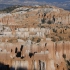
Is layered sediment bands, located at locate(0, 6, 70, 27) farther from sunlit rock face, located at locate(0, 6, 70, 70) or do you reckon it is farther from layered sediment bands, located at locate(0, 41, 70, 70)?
layered sediment bands, located at locate(0, 41, 70, 70)

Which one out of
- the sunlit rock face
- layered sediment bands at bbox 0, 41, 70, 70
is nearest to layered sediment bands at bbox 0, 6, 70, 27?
the sunlit rock face

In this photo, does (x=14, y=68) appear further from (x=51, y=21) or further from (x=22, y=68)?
(x=51, y=21)

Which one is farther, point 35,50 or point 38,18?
point 38,18

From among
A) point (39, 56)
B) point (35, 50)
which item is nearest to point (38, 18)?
point (35, 50)

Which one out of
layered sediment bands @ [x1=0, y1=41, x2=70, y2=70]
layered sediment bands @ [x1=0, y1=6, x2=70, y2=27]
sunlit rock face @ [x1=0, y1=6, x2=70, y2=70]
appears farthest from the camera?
layered sediment bands @ [x1=0, y1=6, x2=70, y2=27]

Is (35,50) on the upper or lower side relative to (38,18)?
upper

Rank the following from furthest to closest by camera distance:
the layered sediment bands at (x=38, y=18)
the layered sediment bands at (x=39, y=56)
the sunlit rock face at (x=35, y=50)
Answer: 1. the layered sediment bands at (x=38, y=18)
2. the sunlit rock face at (x=35, y=50)
3. the layered sediment bands at (x=39, y=56)

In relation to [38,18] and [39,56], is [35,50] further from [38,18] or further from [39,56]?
[38,18]

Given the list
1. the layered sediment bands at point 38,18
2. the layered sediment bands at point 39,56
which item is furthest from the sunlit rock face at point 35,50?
the layered sediment bands at point 38,18

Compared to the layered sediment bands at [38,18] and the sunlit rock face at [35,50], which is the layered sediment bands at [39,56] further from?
the layered sediment bands at [38,18]

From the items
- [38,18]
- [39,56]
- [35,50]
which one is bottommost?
[38,18]
